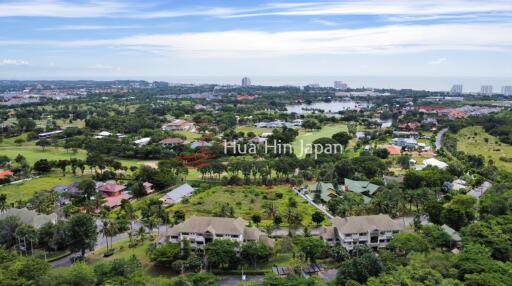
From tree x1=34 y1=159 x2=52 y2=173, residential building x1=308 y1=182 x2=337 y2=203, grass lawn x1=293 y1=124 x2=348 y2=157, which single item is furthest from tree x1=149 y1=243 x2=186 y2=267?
grass lawn x1=293 y1=124 x2=348 y2=157

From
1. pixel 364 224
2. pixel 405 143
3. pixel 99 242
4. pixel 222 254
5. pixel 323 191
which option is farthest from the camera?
pixel 405 143

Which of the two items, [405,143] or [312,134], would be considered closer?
[405,143]

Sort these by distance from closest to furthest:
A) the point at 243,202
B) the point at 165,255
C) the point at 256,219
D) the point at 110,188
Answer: the point at 165,255 < the point at 256,219 < the point at 243,202 < the point at 110,188

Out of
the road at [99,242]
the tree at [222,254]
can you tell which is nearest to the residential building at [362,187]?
the tree at [222,254]

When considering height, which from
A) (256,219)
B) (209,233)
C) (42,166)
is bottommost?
(256,219)

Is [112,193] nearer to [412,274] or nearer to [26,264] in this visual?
[26,264]

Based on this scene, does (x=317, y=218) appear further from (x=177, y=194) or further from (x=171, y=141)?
(x=171, y=141)

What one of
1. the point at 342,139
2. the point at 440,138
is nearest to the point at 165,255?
the point at 342,139
